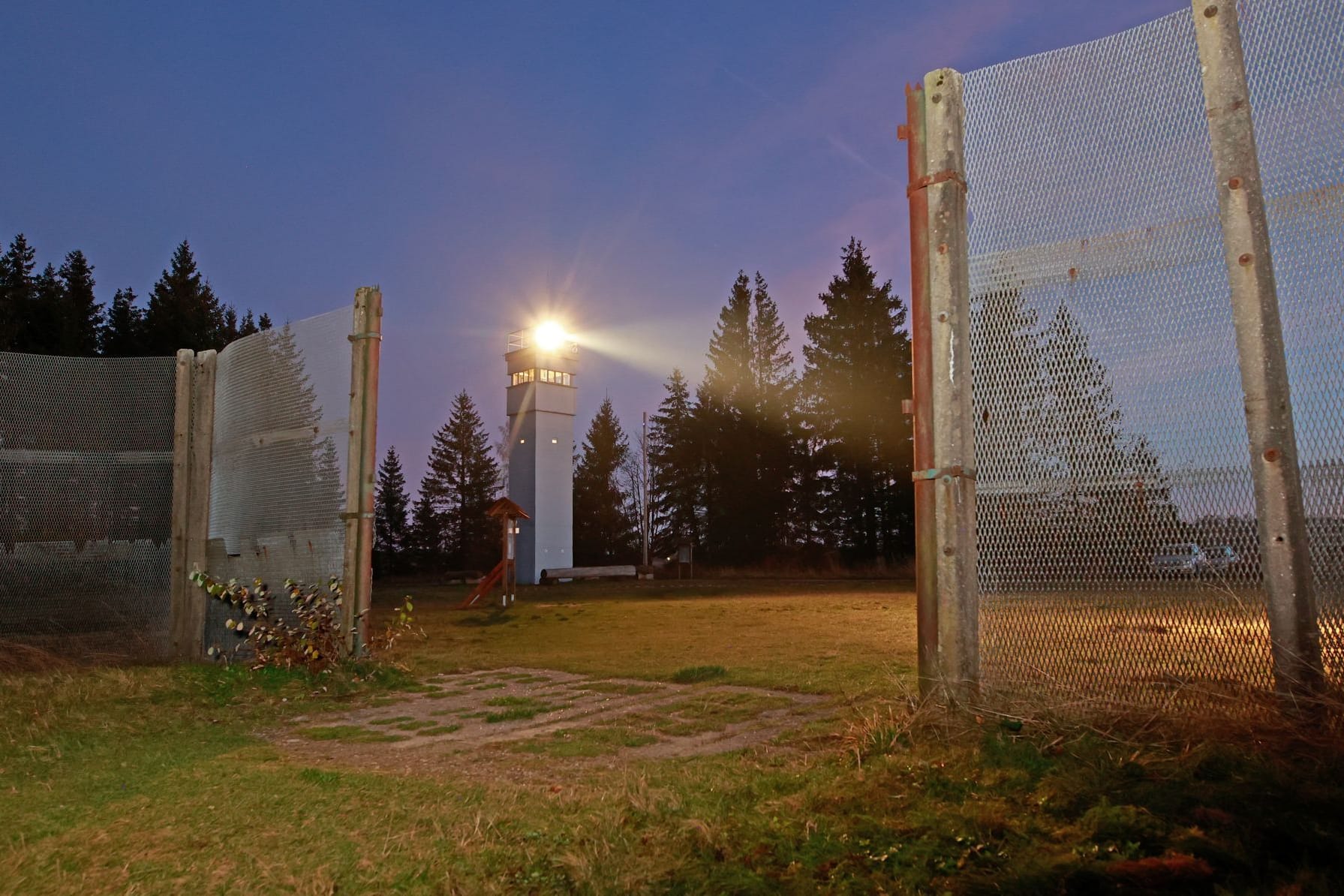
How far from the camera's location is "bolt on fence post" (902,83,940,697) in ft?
11.9

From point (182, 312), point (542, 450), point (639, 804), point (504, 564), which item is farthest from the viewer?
point (542, 450)

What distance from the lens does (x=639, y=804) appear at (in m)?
2.86

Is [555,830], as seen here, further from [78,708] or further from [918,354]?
[78,708]

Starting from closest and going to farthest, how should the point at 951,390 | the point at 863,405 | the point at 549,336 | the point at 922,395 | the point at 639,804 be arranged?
the point at 639,804, the point at 951,390, the point at 922,395, the point at 549,336, the point at 863,405

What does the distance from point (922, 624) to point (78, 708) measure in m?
4.41

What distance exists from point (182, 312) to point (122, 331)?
4.41 ft

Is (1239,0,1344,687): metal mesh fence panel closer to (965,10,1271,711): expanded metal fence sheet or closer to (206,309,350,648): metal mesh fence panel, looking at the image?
(965,10,1271,711): expanded metal fence sheet

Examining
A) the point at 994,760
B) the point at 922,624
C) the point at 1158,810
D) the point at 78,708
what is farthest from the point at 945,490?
the point at 78,708

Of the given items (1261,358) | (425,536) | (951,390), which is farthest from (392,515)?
(1261,358)

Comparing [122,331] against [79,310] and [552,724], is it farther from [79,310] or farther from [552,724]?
[552,724]

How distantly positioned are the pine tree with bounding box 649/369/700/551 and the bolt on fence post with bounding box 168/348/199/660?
34.3 metres

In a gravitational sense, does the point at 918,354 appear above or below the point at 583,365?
below

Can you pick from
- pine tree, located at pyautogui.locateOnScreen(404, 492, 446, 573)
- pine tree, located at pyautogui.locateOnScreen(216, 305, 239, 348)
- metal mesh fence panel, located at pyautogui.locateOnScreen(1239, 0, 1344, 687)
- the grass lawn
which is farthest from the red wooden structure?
pine tree, located at pyautogui.locateOnScreen(404, 492, 446, 573)

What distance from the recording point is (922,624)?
12.1ft
